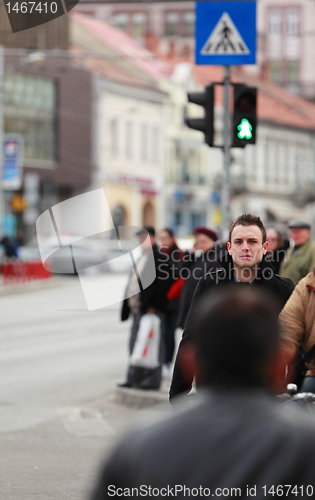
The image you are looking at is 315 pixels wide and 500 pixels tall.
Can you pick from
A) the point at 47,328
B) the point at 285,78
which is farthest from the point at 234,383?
the point at 285,78

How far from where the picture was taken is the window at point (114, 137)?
2205 inches

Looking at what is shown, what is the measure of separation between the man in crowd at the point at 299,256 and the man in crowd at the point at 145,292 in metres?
1.33

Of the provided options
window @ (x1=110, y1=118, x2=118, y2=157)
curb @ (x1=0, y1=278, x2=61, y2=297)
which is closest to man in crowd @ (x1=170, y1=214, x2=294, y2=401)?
curb @ (x1=0, y1=278, x2=61, y2=297)

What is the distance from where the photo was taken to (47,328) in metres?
18.9

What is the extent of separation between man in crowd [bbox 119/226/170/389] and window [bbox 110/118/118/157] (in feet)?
148

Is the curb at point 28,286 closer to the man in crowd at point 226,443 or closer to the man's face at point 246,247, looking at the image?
the man's face at point 246,247

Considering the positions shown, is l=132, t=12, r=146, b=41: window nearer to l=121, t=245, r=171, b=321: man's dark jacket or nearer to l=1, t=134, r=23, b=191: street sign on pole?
l=1, t=134, r=23, b=191: street sign on pole

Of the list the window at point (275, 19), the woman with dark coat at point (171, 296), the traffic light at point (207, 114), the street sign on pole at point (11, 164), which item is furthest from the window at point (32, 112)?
the traffic light at point (207, 114)

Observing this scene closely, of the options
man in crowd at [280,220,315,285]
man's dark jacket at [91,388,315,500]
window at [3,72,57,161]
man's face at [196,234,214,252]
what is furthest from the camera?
window at [3,72,57,161]

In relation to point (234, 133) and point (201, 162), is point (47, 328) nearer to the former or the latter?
Answer: point (234, 133)

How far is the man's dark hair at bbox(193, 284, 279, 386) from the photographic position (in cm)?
209

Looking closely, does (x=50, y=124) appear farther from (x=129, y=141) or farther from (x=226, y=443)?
(x=226, y=443)

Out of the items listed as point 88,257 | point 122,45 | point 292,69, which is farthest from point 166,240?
point 292,69

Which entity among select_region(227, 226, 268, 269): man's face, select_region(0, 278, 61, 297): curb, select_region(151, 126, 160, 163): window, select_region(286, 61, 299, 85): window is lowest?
select_region(0, 278, 61, 297): curb
